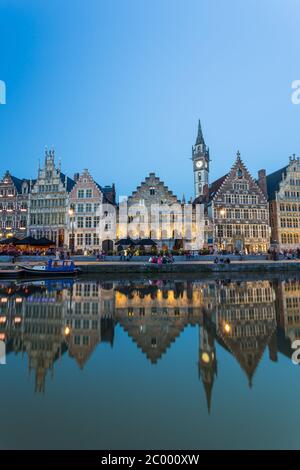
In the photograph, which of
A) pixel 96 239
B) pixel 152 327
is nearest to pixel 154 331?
pixel 152 327

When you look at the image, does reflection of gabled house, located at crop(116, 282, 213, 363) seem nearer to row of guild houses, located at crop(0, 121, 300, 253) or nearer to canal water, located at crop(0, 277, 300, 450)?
canal water, located at crop(0, 277, 300, 450)

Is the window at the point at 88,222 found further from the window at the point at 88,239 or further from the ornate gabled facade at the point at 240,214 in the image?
the ornate gabled facade at the point at 240,214

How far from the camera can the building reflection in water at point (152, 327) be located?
612cm

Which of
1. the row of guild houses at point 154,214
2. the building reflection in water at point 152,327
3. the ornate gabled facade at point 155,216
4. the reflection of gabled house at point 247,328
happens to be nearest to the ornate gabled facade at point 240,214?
the row of guild houses at point 154,214

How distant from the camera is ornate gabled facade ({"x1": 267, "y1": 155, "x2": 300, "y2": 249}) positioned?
171ft

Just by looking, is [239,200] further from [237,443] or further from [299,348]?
[237,443]

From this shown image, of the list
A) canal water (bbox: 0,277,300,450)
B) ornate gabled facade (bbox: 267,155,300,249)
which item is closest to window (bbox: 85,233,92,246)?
ornate gabled facade (bbox: 267,155,300,249)

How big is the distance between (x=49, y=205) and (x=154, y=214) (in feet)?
62.5

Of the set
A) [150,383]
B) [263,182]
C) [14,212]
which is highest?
[263,182]

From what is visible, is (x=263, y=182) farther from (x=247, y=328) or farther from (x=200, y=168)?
(x=247, y=328)

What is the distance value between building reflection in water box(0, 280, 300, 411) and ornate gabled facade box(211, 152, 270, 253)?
3614 centimetres

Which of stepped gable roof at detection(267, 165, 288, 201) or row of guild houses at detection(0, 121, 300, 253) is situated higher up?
stepped gable roof at detection(267, 165, 288, 201)

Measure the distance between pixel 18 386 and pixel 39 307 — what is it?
7.50 metres

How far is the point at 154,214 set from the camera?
47.8 m
